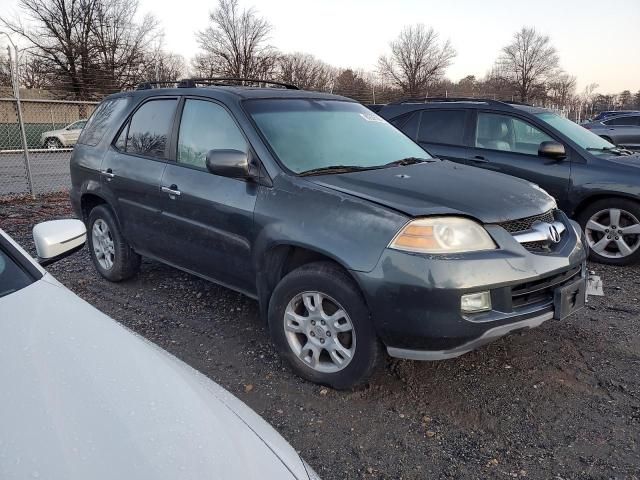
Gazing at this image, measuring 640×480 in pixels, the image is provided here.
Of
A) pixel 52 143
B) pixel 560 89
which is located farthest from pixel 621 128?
pixel 560 89

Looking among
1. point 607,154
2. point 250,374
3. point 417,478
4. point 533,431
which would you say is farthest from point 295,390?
point 607,154

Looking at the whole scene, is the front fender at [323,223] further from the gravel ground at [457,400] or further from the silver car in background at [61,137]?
the silver car in background at [61,137]

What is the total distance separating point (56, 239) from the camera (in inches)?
96.0

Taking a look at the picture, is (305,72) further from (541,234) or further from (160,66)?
(541,234)

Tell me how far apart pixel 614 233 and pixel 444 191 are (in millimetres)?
3384

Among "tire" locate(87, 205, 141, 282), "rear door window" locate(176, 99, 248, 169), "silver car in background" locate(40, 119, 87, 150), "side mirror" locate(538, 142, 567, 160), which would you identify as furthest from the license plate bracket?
"silver car in background" locate(40, 119, 87, 150)

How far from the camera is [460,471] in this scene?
2.41 m

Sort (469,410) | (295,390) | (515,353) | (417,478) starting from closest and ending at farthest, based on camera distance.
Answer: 1. (417,478)
2. (469,410)
3. (295,390)
4. (515,353)

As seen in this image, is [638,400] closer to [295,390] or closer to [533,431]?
[533,431]

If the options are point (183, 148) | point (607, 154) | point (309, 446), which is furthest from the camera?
point (607, 154)

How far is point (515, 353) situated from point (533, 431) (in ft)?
2.84

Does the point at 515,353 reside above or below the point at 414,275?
below

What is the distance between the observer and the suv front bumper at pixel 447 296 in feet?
8.51

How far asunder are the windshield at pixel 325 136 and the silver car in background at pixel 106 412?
175 centimetres
